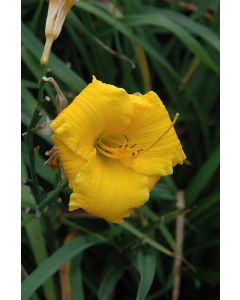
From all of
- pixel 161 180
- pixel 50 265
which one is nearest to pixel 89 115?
pixel 50 265

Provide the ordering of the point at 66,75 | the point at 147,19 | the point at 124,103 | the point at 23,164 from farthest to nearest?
the point at 147,19 < the point at 66,75 < the point at 23,164 < the point at 124,103

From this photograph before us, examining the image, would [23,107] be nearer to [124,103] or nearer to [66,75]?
[66,75]

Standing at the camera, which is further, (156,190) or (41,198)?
(156,190)

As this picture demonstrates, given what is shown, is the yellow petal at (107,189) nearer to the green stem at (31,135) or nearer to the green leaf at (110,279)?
the green stem at (31,135)

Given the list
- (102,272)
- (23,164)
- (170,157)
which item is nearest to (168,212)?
(102,272)

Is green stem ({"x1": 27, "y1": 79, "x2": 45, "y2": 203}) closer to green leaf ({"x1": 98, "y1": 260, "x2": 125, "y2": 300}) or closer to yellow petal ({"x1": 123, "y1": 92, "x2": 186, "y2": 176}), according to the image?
yellow petal ({"x1": 123, "y1": 92, "x2": 186, "y2": 176})

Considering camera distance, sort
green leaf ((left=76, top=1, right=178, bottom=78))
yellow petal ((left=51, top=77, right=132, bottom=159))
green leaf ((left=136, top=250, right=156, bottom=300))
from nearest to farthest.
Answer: yellow petal ((left=51, top=77, right=132, bottom=159)) → green leaf ((left=136, top=250, right=156, bottom=300)) → green leaf ((left=76, top=1, right=178, bottom=78))

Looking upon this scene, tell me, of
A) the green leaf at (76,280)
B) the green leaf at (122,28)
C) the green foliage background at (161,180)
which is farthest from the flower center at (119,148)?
the green leaf at (122,28)

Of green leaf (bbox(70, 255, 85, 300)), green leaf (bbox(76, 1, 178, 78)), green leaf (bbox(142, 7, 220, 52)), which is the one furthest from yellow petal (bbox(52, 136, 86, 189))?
green leaf (bbox(142, 7, 220, 52))
